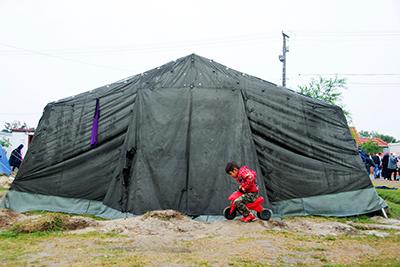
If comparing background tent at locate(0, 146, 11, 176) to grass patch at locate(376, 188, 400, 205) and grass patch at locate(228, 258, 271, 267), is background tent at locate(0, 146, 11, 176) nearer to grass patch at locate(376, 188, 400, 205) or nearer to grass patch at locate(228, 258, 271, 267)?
grass patch at locate(376, 188, 400, 205)

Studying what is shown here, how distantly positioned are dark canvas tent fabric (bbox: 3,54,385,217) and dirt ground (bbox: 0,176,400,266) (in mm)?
824

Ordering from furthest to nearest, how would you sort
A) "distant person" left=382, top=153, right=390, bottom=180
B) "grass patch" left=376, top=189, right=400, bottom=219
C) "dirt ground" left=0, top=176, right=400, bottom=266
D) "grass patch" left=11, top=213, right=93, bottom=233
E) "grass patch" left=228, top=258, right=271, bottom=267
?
"distant person" left=382, top=153, right=390, bottom=180
"grass patch" left=376, top=189, right=400, bottom=219
"grass patch" left=11, top=213, right=93, bottom=233
"dirt ground" left=0, top=176, right=400, bottom=266
"grass patch" left=228, top=258, right=271, bottom=267

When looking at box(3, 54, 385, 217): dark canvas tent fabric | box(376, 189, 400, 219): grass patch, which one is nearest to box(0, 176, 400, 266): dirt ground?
box(3, 54, 385, 217): dark canvas tent fabric

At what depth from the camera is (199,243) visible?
16.8 feet

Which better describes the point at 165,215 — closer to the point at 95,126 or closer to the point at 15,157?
the point at 95,126

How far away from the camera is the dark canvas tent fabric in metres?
7.25

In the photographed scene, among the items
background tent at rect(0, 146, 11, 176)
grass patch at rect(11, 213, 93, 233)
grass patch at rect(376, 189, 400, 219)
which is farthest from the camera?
background tent at rect(0, 146, 11, 176)

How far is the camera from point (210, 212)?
22.9 ft

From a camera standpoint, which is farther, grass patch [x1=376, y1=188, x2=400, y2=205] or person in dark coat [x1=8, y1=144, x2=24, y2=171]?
person in dark coat [x1=8, y1=144, x2=24, y2=171]

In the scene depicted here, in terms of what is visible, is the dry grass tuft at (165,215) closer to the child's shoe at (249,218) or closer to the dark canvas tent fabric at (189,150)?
the dark canvas tent fabric at (189,150)

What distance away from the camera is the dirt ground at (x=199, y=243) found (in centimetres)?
420

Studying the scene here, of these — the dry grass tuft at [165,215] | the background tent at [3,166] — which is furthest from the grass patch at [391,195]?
the background tent at [3,166]

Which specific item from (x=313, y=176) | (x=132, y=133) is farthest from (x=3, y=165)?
(x=313, y=176)

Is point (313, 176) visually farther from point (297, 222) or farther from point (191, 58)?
point (191, 58)
